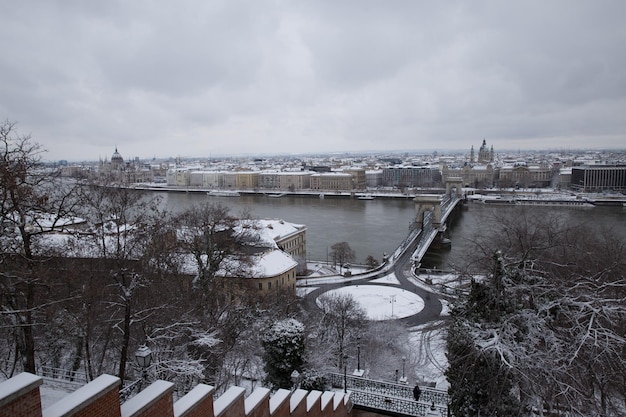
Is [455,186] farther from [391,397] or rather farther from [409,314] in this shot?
[391,397]

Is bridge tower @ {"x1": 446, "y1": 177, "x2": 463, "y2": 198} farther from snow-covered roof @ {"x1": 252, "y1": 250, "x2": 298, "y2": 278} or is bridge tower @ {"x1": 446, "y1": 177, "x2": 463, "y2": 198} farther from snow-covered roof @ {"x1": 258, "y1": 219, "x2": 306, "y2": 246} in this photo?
snow-covered roof @ {"x1": 252, "y1": 250, "x2": 298, "y2": 278}

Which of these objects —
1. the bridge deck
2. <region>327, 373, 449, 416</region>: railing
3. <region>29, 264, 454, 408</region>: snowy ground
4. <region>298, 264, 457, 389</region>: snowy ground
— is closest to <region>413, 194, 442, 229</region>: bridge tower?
the bridge deck

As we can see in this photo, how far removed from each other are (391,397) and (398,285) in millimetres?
15943

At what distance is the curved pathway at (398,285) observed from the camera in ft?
60.9

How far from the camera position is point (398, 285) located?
2373cm

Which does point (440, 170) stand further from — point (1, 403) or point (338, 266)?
point (1, 403)

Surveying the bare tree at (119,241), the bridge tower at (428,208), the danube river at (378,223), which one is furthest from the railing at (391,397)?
the bridge tower at (428,208)

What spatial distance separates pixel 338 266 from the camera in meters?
31.0

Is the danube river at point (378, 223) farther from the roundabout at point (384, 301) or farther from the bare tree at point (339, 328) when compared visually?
the bare tree at point (339, 328)

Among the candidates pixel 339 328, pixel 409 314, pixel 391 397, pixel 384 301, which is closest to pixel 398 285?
pixel 384 301

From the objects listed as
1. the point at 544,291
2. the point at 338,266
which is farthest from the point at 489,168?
the point at 544,291

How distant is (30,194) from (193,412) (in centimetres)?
508

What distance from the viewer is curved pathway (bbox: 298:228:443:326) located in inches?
731

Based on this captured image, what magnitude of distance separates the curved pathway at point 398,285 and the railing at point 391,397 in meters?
8.68
